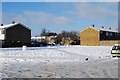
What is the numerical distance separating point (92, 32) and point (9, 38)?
108 feet

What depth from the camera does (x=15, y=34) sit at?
84938mm

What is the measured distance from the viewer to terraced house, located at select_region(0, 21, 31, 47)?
271 feet

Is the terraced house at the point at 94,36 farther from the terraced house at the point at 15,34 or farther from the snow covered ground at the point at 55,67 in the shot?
the snow covered ground at the point at 55,67

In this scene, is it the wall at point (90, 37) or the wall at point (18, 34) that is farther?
the wall at point (90, 37)

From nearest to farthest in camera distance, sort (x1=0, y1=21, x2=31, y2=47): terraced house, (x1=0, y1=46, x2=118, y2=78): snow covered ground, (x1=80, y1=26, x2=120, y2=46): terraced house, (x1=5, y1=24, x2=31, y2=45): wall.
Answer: (x1=0, y1=46, x2=118, y2=78): snow covered ground → (x1=0, y1=21, x2=31, y2=47): terraced house → (x1=5, y1=24, x2=31, y2=45): wall → (x1=80, y1=26, x2=120, y2=46): terraced house

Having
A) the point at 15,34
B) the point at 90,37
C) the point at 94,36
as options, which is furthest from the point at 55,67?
the point at 90,37

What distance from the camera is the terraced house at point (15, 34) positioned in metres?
82.5

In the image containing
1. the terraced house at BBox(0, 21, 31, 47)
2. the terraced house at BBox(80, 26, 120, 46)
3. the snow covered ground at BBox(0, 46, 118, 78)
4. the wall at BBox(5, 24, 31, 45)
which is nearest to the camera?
the snow covered ground at BBox(0, 46, 118, 78)

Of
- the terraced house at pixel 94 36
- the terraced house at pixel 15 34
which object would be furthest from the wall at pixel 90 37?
the terraced house at pixel 15 34

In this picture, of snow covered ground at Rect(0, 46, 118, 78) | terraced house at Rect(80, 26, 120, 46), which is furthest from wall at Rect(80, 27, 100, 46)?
snow covered ground at Rect(0, 46, 118, 78)

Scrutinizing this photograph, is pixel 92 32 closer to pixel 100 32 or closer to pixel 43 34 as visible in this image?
pixel 100 32

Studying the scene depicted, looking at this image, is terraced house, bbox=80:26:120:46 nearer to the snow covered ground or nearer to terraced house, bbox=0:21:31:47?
terraced house, bbox=0:21:31:47

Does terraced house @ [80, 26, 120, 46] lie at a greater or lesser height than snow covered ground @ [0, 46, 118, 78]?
greater

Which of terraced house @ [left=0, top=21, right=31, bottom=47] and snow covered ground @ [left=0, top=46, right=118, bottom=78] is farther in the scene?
terraced house @ [left=0, top=21, right=31, bottom=47]
